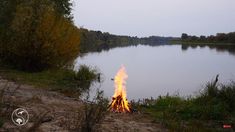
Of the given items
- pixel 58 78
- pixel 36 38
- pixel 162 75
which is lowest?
pixel 162 75

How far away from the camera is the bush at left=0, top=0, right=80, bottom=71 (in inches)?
900

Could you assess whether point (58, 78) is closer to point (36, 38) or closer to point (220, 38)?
point (36, 38)

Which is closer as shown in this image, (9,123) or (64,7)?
(9,123)

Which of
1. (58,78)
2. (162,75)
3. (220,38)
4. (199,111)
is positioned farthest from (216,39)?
(199,111)

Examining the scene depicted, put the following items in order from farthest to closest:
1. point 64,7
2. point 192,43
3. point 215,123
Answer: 1. point 192,43
2. point 64,7
3. point 215,123

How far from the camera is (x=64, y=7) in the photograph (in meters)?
31.9

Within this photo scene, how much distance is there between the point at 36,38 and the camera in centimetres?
2281

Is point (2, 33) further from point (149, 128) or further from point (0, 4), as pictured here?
point (149, 128)

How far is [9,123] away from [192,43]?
188 meters

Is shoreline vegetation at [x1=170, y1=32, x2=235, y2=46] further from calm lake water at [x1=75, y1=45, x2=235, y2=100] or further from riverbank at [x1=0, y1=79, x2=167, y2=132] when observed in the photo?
riverbank at [x1=0, y1=79, x2=167, y2=132]

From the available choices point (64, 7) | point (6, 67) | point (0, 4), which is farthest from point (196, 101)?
point (64, 7)

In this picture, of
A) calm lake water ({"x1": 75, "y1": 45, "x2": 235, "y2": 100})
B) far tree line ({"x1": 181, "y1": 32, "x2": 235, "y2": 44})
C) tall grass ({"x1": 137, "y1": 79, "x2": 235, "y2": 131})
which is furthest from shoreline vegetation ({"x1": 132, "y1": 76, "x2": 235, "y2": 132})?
far tree line ({"x1": 181, "y1": 32, "x2": 235, "y2": 44})

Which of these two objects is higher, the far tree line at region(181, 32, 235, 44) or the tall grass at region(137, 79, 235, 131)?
the far tree line at region(181, 32, 235, 44)

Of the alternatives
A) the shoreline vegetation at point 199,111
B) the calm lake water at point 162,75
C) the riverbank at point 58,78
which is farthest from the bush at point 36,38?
the shoreline vegetation at point 199,111
